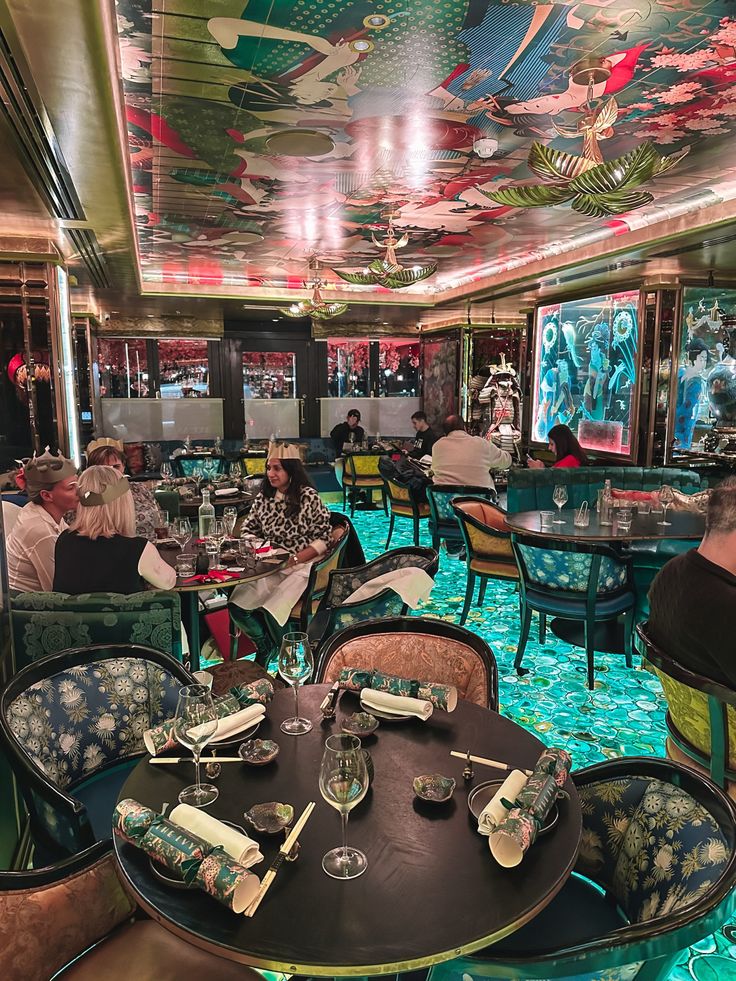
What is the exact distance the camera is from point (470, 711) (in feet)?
6.63

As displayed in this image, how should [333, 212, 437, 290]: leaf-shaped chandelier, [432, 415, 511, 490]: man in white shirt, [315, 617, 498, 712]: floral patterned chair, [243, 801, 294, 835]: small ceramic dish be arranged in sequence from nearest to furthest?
[243, 801, 294, 835]: small ceramic dish < [315, 617, 498, 712]: floral patterned chair < [333, 212, 437, 290]: leaf-shaped chandelier < [432, 415, 511, 490]: man in white shirt

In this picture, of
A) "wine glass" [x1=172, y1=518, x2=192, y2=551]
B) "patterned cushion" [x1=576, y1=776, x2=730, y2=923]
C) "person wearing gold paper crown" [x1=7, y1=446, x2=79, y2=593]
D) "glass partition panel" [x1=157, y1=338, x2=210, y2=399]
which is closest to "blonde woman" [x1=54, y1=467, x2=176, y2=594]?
"person wearing gold paper crown" [x1=7, y1=446, x2=79, y2=593]

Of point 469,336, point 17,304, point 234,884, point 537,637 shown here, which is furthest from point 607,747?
point 469,336

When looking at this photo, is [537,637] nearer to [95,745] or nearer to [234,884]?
[95,745]

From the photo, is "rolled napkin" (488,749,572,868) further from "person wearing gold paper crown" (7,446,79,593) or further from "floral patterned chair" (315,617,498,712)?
"person wearing gold paper crown" (7,446,79,593)

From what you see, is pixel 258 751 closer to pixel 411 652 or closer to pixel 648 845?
pixel 411 652

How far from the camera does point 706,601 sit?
220 centimetres

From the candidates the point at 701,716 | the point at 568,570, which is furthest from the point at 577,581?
the point at 701,716

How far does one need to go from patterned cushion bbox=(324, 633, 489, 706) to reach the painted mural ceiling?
2557 mm

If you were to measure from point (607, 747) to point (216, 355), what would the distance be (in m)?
10.9

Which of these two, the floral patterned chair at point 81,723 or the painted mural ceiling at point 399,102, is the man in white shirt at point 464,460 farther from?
the floral patterned chair at point 81,723

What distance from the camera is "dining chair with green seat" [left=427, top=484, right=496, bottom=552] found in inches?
236

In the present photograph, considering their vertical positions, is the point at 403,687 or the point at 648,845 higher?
the point at 403,687

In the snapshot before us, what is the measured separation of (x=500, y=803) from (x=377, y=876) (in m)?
0.33
